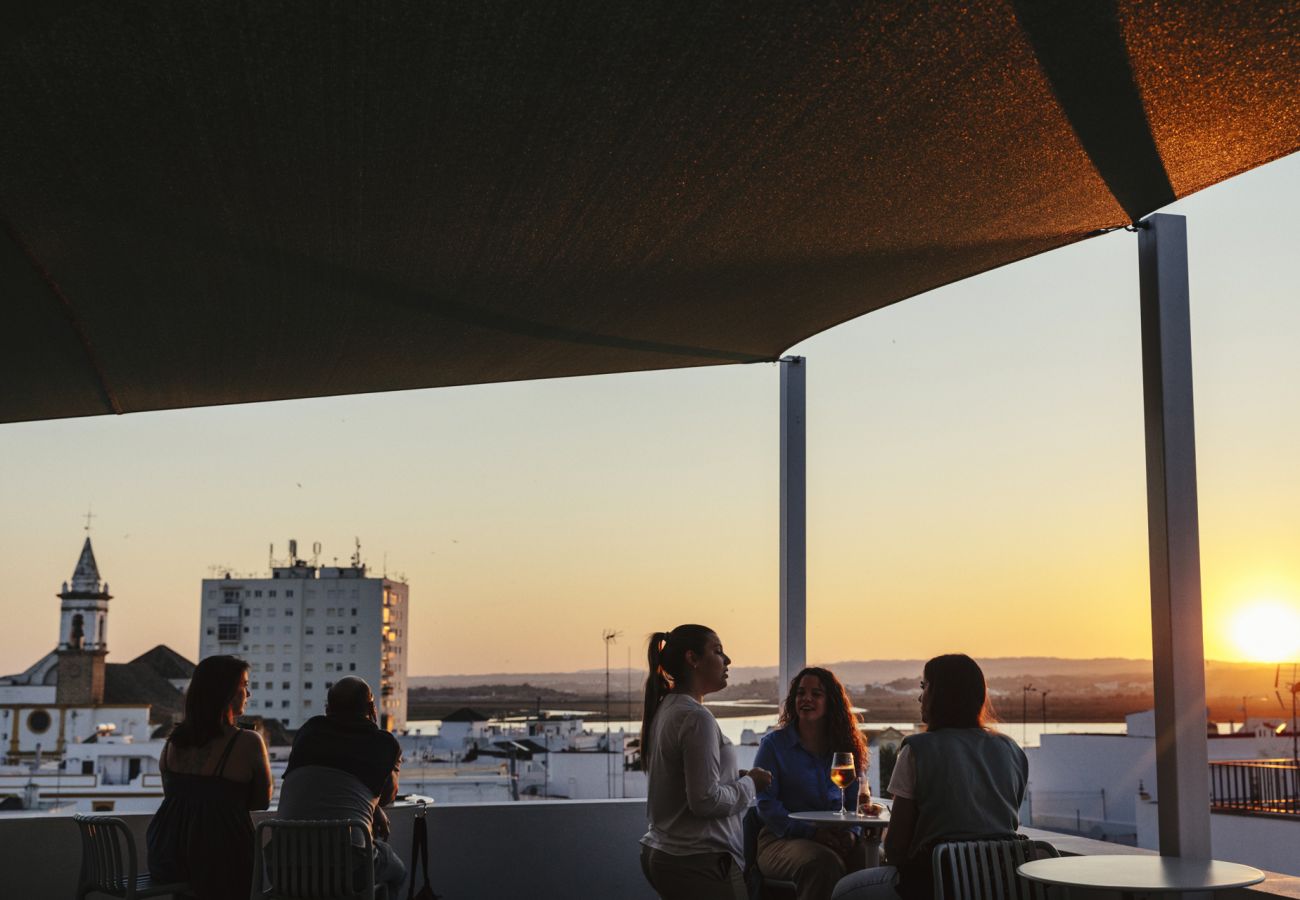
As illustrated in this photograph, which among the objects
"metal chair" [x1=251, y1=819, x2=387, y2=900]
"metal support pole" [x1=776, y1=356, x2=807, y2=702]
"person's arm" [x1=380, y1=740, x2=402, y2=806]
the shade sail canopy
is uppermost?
the shade sail canopy

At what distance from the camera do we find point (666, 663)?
377 cm

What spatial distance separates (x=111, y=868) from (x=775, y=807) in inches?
97.6

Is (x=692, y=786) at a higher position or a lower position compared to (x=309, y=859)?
higher

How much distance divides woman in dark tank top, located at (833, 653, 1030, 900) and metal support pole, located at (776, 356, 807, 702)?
2.82 meters

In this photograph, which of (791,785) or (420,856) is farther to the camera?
(420,856)

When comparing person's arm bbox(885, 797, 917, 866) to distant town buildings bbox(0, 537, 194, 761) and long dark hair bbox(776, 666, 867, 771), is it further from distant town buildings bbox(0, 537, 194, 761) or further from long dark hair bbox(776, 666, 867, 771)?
distant town buildings bbox(0, 537, 194, 761)

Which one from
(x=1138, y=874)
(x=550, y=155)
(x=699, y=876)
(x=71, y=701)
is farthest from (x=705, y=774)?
(x=71, y=701)

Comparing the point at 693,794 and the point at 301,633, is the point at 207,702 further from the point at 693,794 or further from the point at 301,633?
the point at 301,633

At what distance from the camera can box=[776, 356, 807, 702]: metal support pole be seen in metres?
6.69

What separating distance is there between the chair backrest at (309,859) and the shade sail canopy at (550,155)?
1.85m

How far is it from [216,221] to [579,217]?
43.2 inches

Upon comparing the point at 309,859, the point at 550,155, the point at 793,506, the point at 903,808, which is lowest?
the point at 309,859

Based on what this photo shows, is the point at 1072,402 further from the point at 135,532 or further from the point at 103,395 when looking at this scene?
the point at 135,532

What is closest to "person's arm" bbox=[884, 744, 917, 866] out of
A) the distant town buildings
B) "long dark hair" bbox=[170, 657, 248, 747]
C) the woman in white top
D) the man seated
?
the woman in white top
